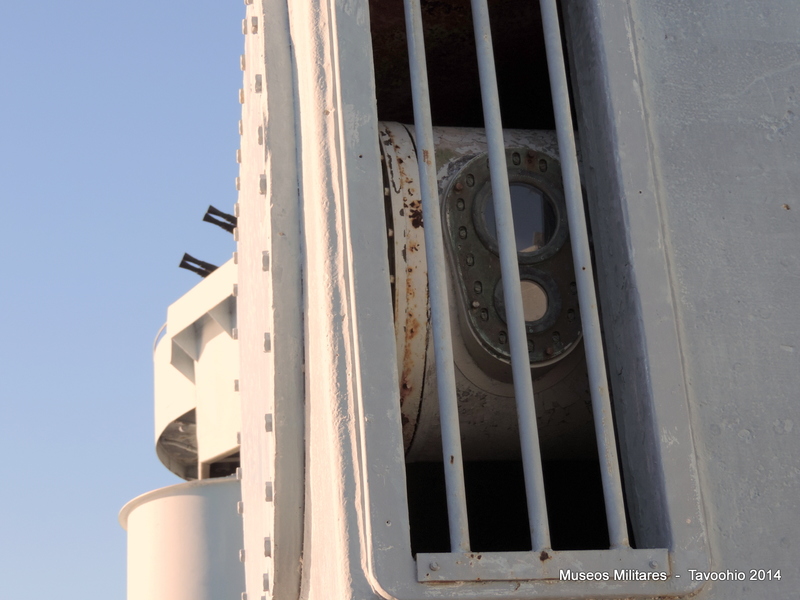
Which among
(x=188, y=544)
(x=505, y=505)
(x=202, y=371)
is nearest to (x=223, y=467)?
(x=202, y=371)

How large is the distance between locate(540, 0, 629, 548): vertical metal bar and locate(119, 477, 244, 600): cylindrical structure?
7.86 m

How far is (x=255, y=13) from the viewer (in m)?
4.43

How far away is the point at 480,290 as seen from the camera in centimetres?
372

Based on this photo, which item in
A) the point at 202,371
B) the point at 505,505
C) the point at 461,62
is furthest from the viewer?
the point at 202,371

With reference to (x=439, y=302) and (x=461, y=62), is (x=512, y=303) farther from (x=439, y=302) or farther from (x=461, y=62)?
(x=461, y=62)

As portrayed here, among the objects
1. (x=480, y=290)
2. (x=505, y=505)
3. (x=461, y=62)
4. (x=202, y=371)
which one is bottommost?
(x=505, y=505)

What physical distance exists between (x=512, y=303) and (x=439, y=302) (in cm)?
21

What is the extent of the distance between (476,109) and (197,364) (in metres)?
8.42

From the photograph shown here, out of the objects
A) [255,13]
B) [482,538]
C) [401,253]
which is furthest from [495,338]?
[255,13]

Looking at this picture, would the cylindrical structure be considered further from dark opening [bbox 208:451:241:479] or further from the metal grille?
the metal grille

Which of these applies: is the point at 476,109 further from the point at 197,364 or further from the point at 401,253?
the point at 197,364

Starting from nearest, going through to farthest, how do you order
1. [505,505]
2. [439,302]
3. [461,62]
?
[439,302]
[461,62]
[505,505]

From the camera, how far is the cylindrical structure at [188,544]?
10.4 m

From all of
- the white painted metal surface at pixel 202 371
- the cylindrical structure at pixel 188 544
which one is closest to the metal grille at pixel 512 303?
the cylindrical structure at pixel 188 544
